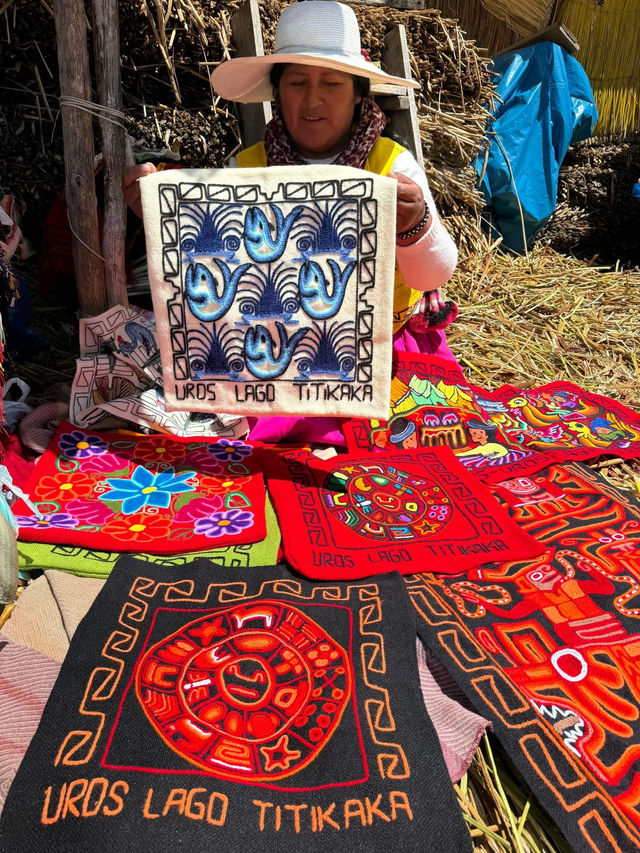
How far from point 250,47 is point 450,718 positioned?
2831mm

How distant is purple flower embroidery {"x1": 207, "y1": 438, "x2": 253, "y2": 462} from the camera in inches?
90.0

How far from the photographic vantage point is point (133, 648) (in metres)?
1.43

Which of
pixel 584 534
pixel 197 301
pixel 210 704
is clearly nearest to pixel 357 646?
pixel 210 704

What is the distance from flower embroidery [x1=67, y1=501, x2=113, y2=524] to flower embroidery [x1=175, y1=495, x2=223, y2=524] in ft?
0.69

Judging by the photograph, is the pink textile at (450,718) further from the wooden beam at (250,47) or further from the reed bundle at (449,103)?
the reed bundle at (449,103)

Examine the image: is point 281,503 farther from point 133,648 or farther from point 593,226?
point 593,226

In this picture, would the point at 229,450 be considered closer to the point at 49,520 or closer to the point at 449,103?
the point at 49,520

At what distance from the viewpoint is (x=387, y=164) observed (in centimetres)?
232

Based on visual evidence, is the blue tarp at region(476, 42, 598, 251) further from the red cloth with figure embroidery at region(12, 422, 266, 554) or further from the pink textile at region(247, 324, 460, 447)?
the red cloth with figure embroidery at region(12, 422, 266, 554)

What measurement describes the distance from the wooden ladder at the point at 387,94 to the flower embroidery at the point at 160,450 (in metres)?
1.56

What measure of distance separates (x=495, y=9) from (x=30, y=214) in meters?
4.25

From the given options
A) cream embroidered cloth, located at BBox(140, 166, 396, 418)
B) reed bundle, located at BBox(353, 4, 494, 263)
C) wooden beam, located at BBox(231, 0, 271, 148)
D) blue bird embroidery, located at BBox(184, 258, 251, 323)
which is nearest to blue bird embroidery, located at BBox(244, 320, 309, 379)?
cream embroidered cloth, located at BBox(140, 166, 396, 418)

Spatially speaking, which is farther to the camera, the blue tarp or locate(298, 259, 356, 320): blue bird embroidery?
the blue tarp

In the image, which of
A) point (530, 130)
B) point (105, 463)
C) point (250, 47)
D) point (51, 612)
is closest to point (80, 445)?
point (105, 463)
